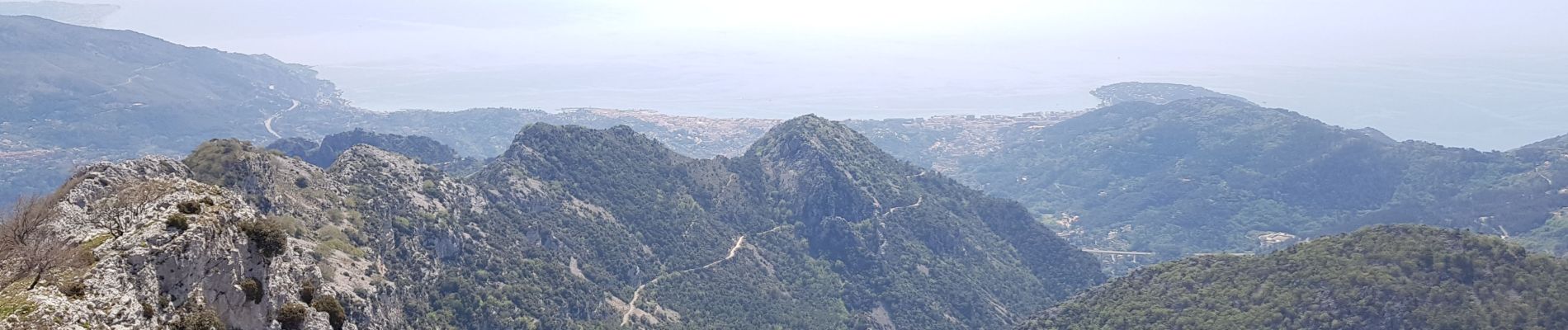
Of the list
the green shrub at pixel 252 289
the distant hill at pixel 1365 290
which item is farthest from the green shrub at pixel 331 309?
the distant hill at pixel 1365 290

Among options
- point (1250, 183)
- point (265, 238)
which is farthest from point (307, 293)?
point (1250, 183)

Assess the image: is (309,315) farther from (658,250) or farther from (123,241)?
(658,250)

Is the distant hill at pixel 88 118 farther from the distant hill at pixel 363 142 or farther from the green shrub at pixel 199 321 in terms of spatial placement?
the green shrub at pixel 199 321

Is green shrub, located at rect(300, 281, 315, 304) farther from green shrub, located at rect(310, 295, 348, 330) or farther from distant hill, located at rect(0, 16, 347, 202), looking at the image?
distant hill, located at rect(0, 16, 347, 202)

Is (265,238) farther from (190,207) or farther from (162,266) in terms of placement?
(162,266)

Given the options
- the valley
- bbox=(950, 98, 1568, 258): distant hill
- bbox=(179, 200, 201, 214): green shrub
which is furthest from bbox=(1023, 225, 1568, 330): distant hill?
bbox=(950, 98, 1568, 258): distant hill

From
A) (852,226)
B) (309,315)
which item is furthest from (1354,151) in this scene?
(309,315)
